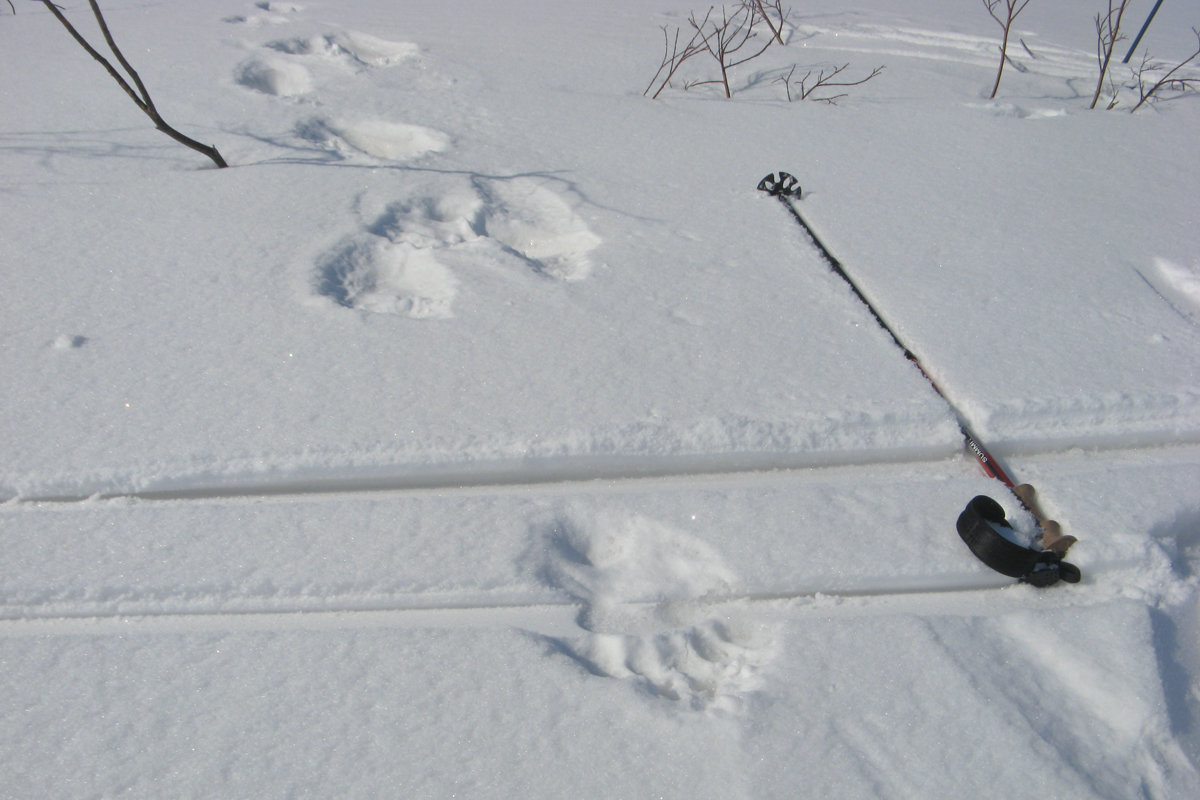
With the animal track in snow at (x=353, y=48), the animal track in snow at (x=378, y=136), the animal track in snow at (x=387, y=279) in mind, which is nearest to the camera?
the animal track in snow at (x=387, y=279)

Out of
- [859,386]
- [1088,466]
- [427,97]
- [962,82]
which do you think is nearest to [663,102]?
[427,97]

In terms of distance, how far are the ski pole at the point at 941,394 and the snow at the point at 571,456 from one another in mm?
28

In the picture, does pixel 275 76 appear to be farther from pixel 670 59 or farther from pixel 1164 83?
pixel 1164 83

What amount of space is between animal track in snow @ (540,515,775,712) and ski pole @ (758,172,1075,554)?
0.56 meters

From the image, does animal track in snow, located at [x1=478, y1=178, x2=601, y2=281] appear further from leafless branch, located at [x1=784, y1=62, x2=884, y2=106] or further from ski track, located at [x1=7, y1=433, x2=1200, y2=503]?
leafless branch, located at [x1=784, y1=62, x2=884, y2=106]

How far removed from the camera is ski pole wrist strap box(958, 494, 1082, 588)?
4.25 feet

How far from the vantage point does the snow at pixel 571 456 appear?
1080 millimetres

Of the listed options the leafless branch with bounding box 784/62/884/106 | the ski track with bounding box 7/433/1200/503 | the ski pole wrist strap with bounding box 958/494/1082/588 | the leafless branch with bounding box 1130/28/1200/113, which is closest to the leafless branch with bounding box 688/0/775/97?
the leafless branch with bounding box 784/62/884/106

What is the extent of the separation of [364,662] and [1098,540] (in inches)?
50.1

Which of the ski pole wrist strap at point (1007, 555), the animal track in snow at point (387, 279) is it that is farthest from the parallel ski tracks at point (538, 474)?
the animal track in snow at point (387, 279)

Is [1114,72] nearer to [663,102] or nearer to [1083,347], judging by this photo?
[663,102]

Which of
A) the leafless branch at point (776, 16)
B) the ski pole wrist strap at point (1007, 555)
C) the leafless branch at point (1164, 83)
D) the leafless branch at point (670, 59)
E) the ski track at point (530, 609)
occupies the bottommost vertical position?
the ski track at point (530, 609)

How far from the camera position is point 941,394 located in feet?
5.53

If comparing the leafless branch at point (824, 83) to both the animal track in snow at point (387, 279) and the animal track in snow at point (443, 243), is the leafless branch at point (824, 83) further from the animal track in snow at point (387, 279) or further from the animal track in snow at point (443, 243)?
the animal track in snow at point (387, 279)
